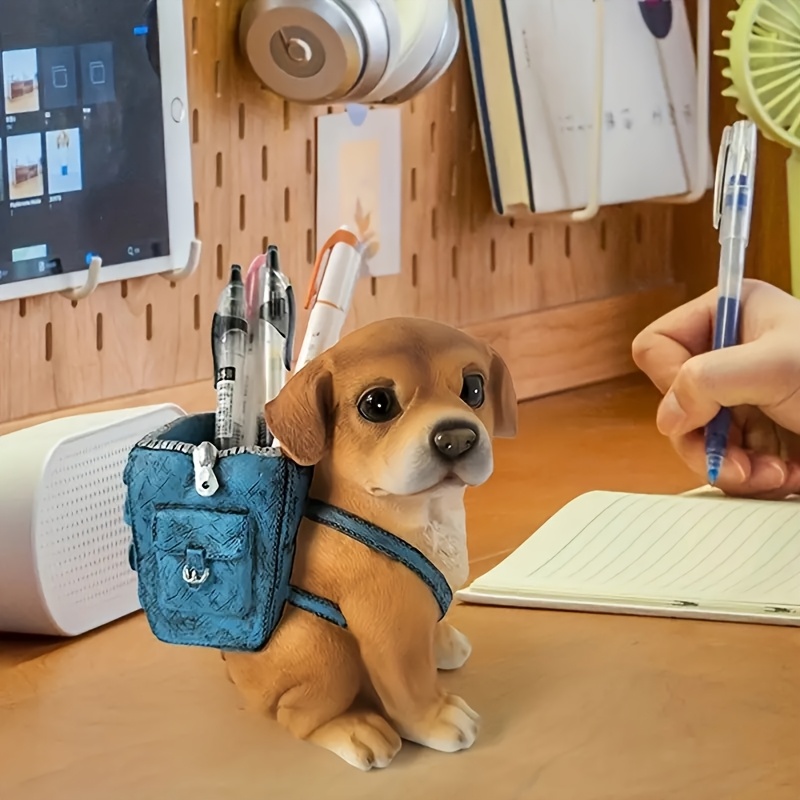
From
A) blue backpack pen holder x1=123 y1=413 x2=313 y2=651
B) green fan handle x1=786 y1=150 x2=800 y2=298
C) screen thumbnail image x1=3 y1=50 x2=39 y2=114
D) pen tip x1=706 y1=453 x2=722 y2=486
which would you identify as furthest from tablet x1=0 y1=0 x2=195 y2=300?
green fan handle x1=786 y1=150 x2=800 y2=298

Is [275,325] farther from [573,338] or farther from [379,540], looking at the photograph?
[573,338]

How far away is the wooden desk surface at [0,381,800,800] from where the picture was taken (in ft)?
1.96

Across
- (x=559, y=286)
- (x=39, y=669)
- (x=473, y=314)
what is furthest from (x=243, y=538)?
(x=559, y=286)

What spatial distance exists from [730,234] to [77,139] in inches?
17.4

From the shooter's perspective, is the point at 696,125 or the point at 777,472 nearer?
the point at 777,472

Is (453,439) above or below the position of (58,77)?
below

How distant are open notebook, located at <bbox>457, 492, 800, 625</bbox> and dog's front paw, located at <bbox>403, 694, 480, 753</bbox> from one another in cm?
18

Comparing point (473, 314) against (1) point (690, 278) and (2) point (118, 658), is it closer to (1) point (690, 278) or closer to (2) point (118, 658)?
(1) point (690, 278)

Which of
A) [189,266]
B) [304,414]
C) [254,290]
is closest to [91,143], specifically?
[189,266]

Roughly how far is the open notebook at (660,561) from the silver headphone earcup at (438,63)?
13.2 inches

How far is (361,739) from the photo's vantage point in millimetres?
617

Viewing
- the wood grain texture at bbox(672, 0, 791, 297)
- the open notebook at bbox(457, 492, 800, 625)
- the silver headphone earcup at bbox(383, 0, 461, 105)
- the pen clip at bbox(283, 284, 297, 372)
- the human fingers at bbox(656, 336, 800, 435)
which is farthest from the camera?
the wood grain texture at bbox(672, 0, 791, 297)

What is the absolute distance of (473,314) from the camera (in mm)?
1226

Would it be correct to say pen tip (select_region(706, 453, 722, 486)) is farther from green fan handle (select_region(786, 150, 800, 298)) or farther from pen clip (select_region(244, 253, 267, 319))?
pen clip (select_region(244, 253, 267, 319))
